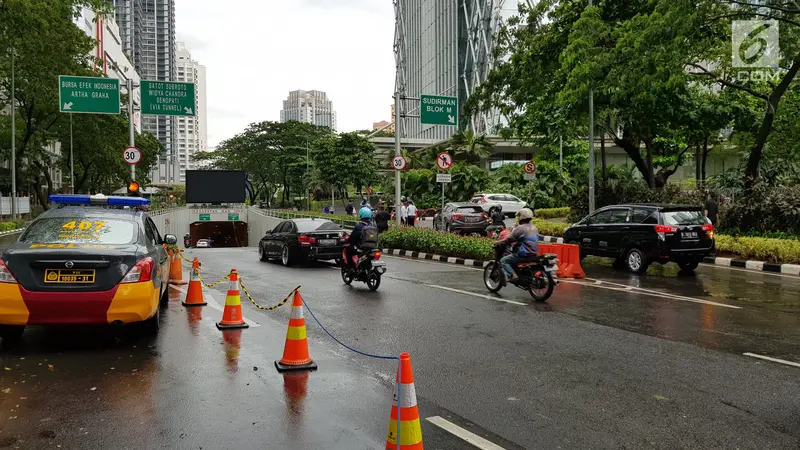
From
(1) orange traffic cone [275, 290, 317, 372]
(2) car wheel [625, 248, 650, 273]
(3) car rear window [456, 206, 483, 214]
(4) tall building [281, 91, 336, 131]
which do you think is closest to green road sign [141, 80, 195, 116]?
(3) car rear window [456, 206, 483, 214]

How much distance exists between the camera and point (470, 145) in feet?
163

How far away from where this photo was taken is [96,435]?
4.32 metres

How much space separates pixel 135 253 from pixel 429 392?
142 inches

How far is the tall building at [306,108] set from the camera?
630 ft

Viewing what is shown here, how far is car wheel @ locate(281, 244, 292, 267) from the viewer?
17422mm

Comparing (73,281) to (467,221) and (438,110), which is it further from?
(467,221)

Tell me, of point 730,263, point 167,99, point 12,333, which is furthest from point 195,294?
point 167,99

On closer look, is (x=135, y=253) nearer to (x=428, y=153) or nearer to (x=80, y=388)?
(x=80, y=388)

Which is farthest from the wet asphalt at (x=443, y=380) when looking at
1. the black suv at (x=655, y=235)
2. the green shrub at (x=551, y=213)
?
the green shrub at (x=551, y=213)

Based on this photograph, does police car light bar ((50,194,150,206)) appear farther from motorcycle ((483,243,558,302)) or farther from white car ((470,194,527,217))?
white car ((470,194,527,217))

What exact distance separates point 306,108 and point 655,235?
185643 mm

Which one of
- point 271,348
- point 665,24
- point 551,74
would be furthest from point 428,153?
point 271,348

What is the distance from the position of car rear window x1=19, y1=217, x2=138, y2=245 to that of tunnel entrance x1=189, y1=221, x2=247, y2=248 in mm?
51100

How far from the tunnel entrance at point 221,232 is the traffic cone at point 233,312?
50890mm
